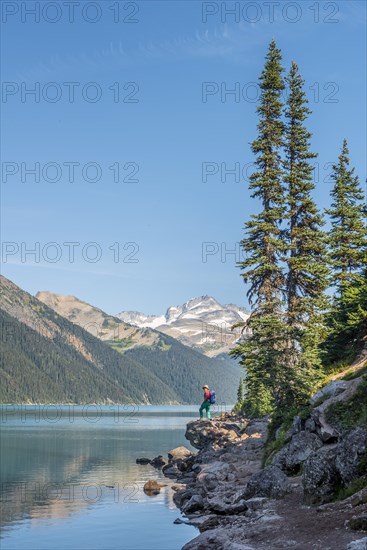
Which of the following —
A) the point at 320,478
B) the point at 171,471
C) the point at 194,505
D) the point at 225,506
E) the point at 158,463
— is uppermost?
the point at 320,478

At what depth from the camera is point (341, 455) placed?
77.9 feet

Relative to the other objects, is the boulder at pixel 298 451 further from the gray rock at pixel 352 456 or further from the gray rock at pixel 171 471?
the gray rock at pixel 171 471

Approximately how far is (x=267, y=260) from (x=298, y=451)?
1752cm

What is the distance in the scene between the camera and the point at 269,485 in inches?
1135

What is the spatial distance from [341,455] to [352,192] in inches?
1614

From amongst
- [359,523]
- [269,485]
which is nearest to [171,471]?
[269,485]

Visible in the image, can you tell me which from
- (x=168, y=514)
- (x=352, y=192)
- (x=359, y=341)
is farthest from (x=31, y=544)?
(x=352, y=192)

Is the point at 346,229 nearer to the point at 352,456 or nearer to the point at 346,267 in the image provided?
the point at 346,267

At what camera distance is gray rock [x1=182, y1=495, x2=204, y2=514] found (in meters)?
37.8

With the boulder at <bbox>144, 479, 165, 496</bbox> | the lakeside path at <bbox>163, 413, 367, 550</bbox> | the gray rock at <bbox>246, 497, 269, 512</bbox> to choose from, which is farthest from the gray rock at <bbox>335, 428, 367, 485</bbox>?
the boulder at <bbox>144, 479, 165, 496</bbox>

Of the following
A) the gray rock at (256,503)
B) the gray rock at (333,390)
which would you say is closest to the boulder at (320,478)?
the gray rock at (256,503)

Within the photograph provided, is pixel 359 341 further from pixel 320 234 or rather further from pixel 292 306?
pixel 320 234

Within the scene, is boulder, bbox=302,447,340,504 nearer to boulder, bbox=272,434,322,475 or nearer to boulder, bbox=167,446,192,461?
boulder, bbox=272,434,322,475

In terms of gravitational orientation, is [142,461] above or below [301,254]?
below
